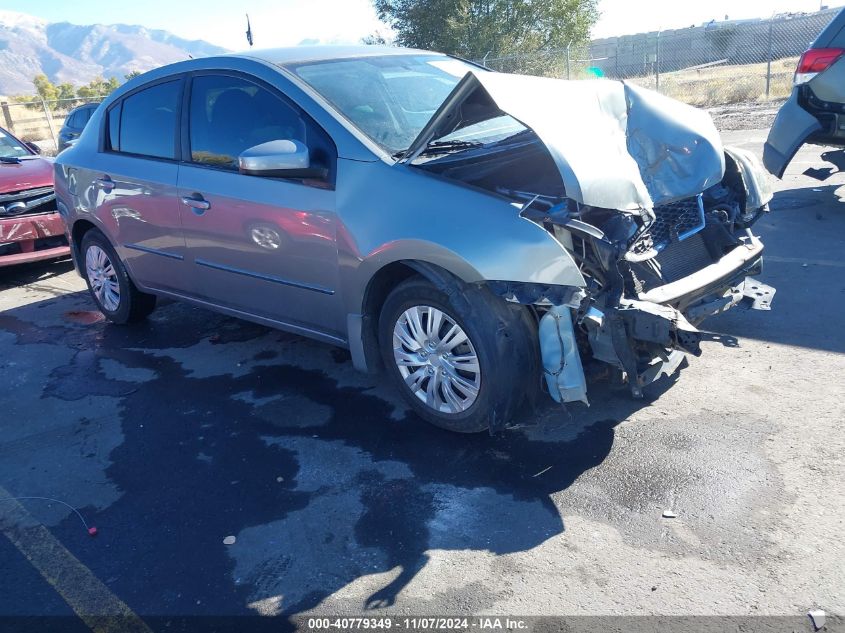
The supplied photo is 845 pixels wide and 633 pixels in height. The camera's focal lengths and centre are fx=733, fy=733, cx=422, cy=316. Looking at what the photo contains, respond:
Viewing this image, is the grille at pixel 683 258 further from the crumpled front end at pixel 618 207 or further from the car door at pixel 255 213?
the car door at pixel 255 213

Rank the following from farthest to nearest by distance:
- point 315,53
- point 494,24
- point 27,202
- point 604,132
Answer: point 494,24 < point 27,202 < point 315,53 < point 604,132

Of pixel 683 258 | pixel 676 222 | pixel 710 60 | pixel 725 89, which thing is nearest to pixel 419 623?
pixel 683 258

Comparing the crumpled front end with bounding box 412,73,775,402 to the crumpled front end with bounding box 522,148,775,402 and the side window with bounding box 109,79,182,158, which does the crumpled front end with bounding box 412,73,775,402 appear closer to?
the crumpled front end with bounding box 522,148,775,402

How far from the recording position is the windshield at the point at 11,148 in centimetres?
873

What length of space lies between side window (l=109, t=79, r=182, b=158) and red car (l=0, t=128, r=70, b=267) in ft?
8.53

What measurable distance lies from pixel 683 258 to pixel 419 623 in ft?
7.61

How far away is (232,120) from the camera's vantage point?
14.9 feet

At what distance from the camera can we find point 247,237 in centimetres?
439

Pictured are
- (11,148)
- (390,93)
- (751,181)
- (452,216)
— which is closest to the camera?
(452,216)

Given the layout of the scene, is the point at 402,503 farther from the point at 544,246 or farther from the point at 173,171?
the point at 173,171

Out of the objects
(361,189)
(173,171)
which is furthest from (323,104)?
(173,171)

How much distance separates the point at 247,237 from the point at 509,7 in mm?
23216

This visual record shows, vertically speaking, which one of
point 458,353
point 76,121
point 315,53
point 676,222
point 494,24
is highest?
point 494,24

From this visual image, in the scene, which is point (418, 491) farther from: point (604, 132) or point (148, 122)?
point (148, 122)
